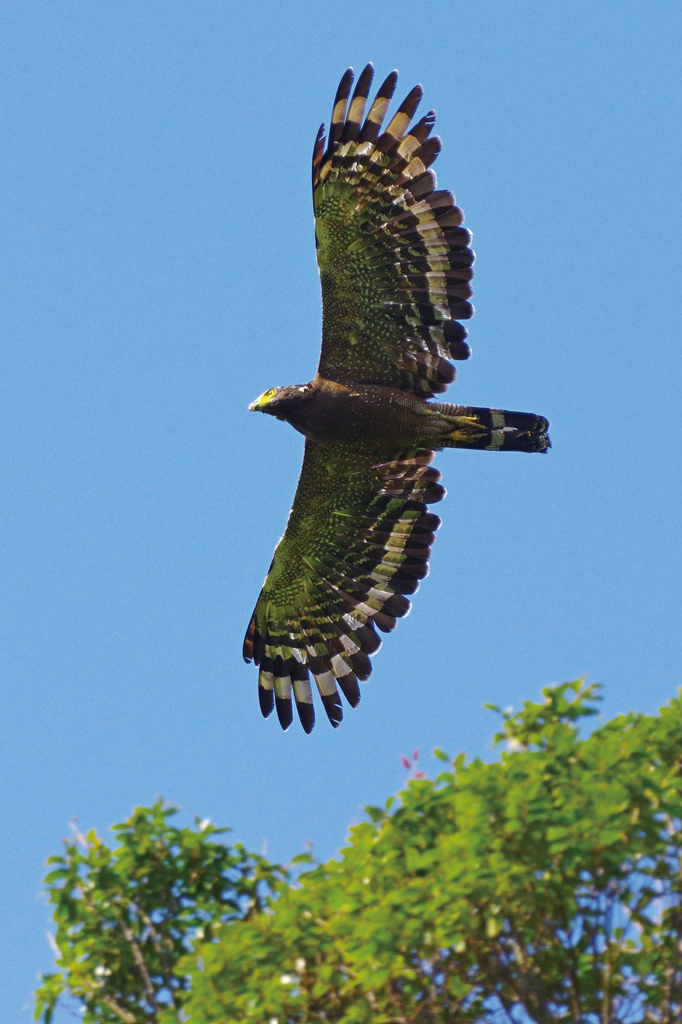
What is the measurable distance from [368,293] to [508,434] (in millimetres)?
1765

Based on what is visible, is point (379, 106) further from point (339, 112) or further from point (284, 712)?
point (284, 712)

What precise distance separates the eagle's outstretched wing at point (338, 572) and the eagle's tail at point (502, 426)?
0.68m

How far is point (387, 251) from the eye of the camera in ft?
38.5

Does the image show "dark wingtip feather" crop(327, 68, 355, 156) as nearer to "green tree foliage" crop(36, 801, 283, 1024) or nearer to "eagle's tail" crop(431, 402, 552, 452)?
"eagle's tail" crop(431, 402, 552, 452)

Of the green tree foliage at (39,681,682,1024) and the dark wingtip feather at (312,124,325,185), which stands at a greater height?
the dark wingtip feather at (312,124,325,185)

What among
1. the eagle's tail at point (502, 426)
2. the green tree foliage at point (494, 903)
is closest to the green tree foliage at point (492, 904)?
the green tree foliage at point (494, 903)

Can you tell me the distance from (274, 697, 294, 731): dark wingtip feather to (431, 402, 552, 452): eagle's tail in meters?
3.13

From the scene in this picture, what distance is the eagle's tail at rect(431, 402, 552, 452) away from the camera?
480 inches

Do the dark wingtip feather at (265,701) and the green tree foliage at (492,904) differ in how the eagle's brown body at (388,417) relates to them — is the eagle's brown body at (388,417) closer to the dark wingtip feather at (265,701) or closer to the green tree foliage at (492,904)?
the dark wingtip feather at (265,701)

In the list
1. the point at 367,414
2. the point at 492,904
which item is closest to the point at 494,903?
the point at 492,904

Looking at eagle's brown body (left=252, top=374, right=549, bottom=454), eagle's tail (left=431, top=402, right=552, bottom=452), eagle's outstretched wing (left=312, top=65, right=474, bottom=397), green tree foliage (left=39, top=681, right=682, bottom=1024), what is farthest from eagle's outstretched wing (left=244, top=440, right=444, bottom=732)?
green tree foliage (left=39, top=681, right=682, bottom=1024)

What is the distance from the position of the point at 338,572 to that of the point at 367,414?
1.93m

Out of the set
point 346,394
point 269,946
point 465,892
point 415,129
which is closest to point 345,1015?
point 269,946

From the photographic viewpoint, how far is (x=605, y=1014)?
731cm
